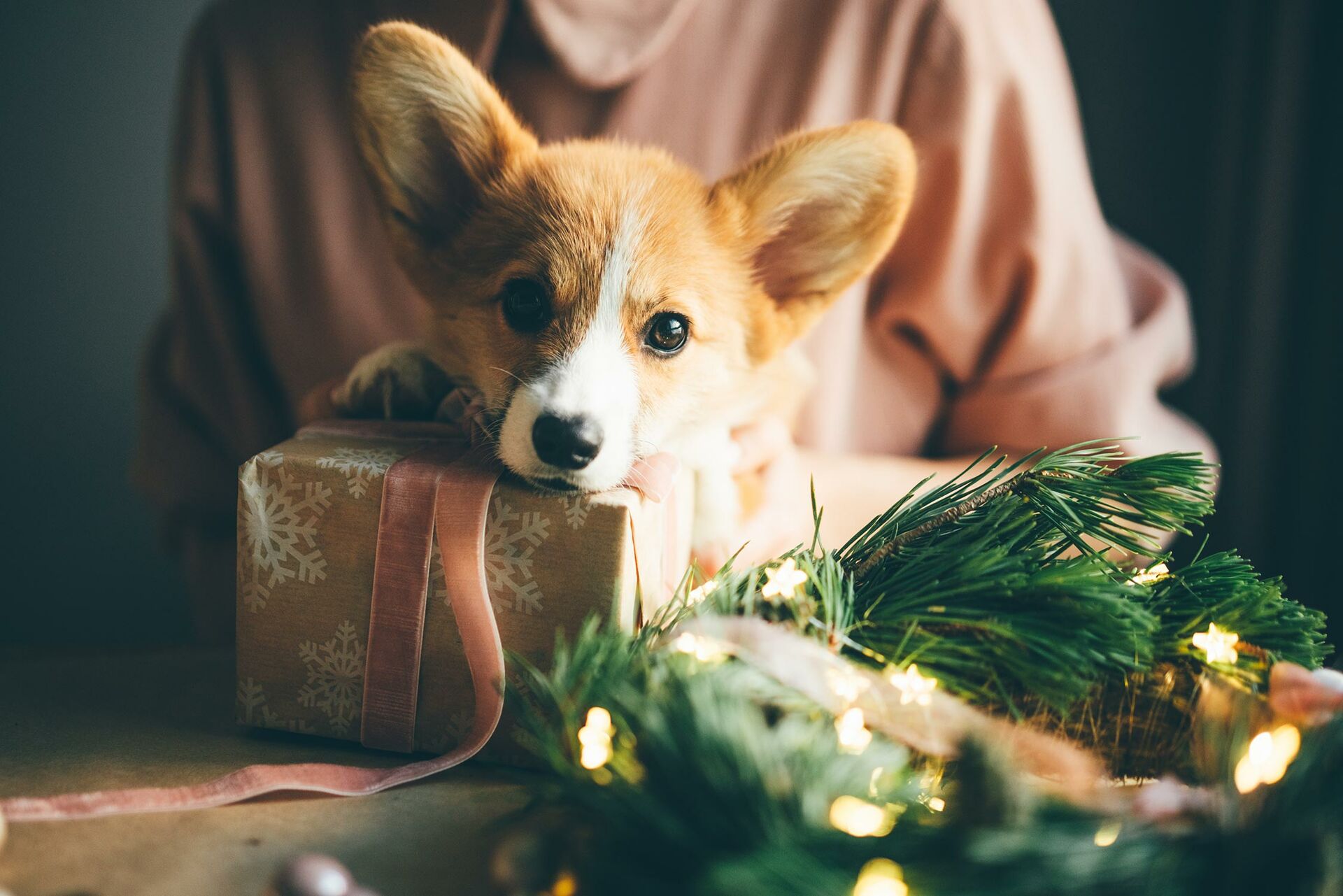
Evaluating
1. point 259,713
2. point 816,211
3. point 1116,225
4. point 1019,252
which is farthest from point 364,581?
point 1116,225

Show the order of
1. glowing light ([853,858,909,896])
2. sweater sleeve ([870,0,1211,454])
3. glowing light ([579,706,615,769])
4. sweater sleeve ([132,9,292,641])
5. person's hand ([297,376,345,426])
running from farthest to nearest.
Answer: sweater sleeve ([132,9,292,641]), sweater sleeve ([870,0,1211,454]), person's hand ([297,376,345,426]), glowing light ([579,706,615,769]), glowing light ([853,858,909,896])

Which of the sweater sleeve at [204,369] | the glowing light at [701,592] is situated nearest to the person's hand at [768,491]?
the glowing light at [701,592]

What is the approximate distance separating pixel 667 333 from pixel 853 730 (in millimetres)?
478

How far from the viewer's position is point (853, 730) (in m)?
0.61

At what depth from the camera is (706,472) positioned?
3.34ft

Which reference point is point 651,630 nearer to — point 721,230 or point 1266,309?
point 721,230

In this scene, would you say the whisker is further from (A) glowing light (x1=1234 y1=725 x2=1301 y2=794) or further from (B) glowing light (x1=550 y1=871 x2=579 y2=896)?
(A) glowing light (x1=1234 y1=725 x2=1301 y2=794)

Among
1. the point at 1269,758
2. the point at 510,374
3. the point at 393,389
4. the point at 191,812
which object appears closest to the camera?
the point at 1269,758

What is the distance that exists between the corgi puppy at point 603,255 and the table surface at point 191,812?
1.04 ft

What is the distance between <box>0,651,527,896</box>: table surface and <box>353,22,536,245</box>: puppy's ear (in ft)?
1.83

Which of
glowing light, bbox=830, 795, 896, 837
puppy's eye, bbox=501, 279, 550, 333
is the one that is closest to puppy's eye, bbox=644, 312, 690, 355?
puppy's eye, bbox=501, 279, 550, 333

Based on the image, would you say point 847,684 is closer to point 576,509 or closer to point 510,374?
point 576,509

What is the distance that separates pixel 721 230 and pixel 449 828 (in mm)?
656

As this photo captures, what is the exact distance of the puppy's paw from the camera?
38.8 inches
